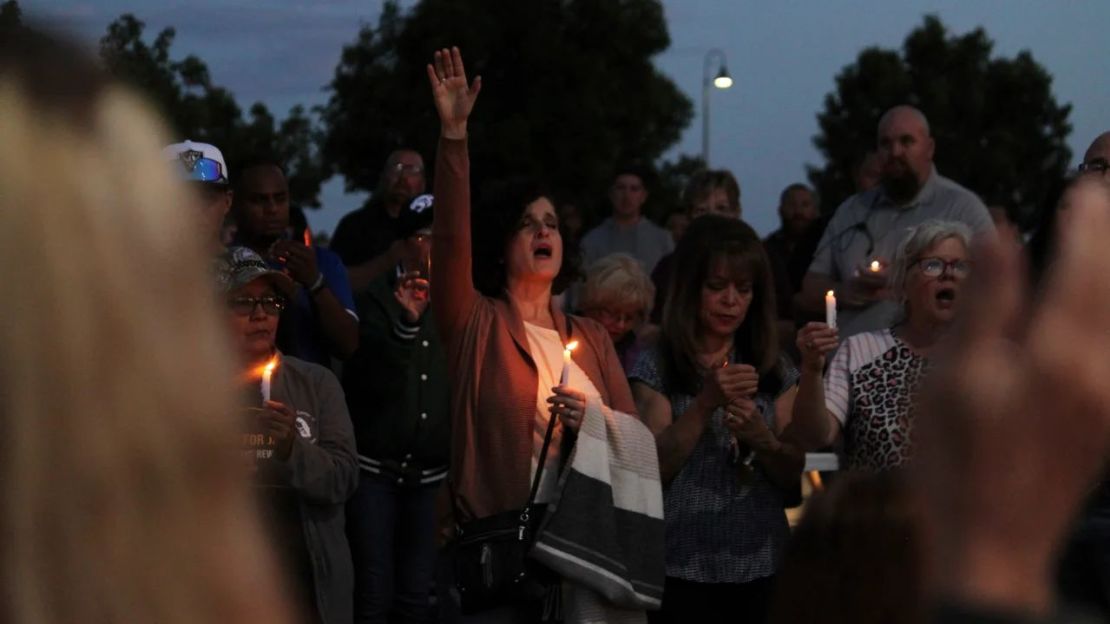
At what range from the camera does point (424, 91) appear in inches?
1522

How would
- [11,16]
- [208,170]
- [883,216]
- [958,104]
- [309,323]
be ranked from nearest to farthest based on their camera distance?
[11,16], [208,170], [309,323], [883,216], [958,104]

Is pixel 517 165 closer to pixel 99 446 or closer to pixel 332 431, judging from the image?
pixel 332 431

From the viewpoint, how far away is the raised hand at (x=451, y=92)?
5.92 meters

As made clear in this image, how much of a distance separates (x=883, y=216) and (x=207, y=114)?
893cm

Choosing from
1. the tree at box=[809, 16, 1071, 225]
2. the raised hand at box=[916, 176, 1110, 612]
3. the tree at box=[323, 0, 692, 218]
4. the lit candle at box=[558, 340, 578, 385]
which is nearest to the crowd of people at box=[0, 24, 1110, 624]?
the raised hand at box=[916, 176, 1110, 612]

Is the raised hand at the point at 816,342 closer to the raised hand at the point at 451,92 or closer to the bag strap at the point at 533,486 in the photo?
the bag strap at the point at 533,486

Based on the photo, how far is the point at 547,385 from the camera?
6043mm

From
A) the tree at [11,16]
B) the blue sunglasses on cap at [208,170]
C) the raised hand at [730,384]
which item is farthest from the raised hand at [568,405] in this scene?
the tree at [11,16]

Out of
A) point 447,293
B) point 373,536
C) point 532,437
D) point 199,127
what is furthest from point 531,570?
point 199,127

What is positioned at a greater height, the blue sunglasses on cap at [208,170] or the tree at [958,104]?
the tree at [958,104]

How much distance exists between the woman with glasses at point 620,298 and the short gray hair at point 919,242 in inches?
82.9

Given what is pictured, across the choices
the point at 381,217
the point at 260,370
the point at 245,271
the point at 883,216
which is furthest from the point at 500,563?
the point at 381,217

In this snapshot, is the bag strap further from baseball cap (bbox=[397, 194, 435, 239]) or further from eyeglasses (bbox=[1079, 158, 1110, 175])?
baseball cap (bbox=[397, 194, 435, 239])

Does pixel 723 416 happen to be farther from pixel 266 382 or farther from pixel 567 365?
pixel 266 382
